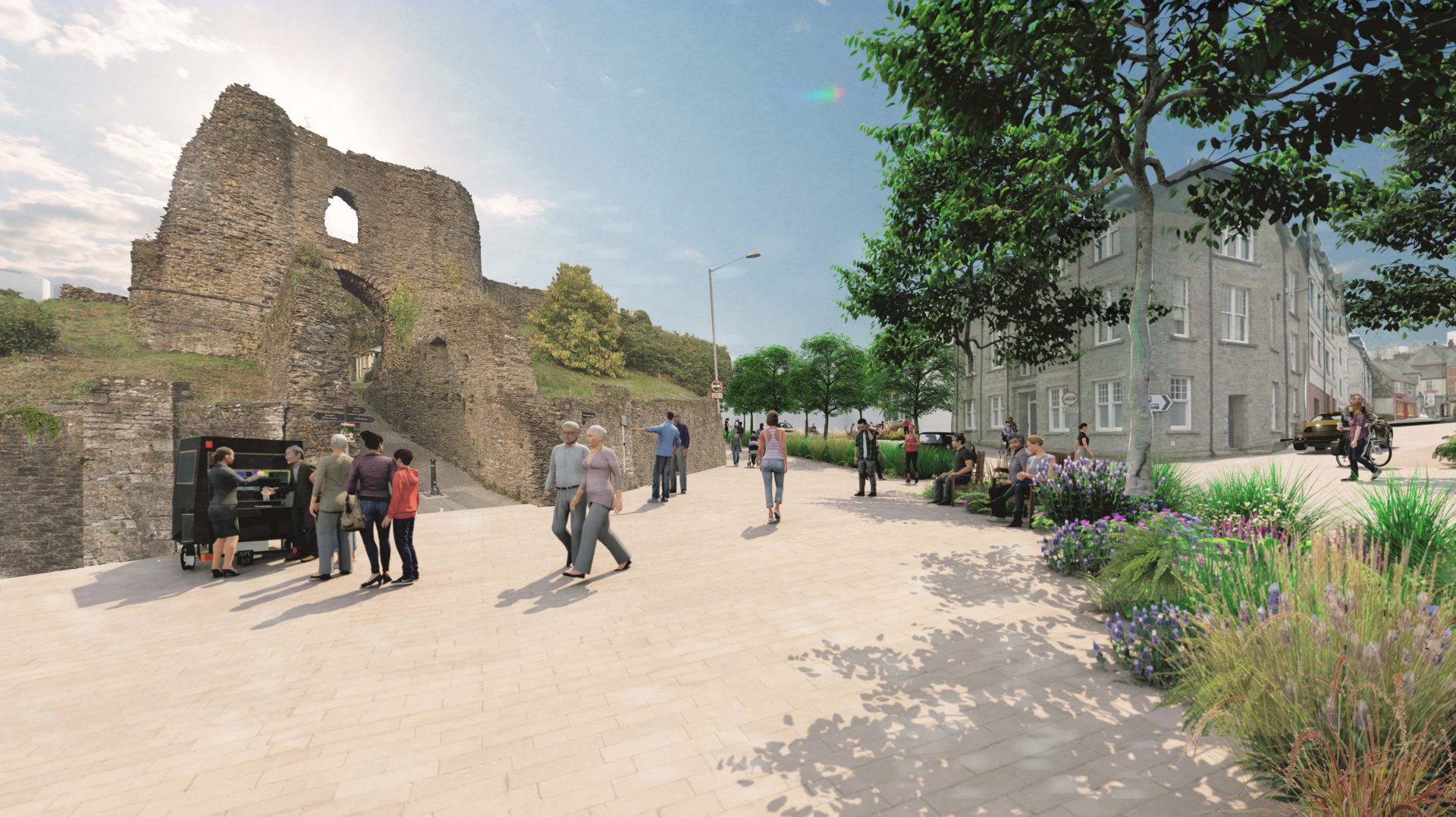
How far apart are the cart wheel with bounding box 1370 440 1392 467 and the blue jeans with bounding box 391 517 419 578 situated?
24455mm

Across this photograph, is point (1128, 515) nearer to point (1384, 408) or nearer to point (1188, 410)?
point (1188, 410)

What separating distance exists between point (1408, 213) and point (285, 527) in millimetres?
23186

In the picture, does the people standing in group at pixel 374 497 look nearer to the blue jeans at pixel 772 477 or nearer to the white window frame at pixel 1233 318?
the blue jeans at pixel 772 477

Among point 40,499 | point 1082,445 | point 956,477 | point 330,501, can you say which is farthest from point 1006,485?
point 40,499

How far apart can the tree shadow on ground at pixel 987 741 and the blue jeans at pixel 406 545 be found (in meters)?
5.30

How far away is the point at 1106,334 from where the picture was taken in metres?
24.2

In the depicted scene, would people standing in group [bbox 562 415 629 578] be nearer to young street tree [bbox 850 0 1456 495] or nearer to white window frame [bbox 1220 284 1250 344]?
young street tree [bbox 850 0 1456 495]

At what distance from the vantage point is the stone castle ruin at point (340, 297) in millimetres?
15055

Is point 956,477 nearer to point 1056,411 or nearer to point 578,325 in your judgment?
point 1056,411

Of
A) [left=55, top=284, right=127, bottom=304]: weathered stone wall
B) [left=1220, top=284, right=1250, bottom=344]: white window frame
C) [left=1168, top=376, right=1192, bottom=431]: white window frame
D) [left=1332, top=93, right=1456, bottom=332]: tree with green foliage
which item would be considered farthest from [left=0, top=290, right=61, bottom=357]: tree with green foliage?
[left=1220, top=284, right=1250, bottom=344]: white window frame

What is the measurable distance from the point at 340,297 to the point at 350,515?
43.7 ft

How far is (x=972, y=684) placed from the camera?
12.4 feet

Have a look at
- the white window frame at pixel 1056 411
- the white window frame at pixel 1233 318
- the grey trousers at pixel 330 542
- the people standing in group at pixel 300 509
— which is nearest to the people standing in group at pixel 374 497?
the grey trousers at pixel 330 542

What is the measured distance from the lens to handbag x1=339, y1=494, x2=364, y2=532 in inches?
281
